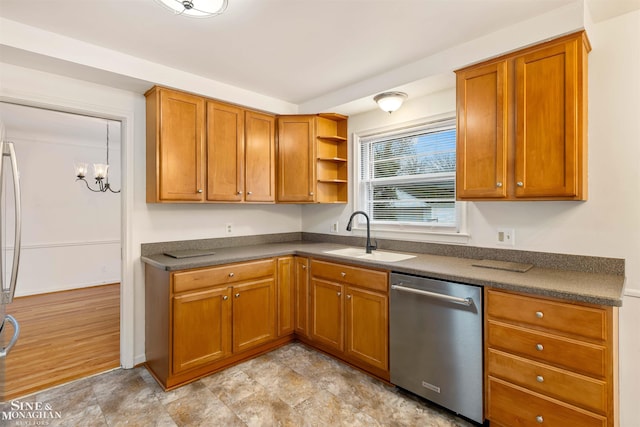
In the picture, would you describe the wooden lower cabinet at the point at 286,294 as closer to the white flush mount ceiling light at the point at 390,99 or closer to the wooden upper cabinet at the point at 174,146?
the wooden upper cabinet at the point at 174,146

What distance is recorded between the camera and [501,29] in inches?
82.5

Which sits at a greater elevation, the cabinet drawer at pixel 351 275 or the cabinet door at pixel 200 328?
the cabinet drawer at pixel 351 275

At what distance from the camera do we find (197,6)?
170cm

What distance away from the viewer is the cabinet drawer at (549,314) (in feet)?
5.04

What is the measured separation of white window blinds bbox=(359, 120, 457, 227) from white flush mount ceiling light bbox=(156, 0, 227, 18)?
193 cm

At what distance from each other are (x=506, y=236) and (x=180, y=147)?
2655 mm

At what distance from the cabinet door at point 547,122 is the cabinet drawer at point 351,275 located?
108cm

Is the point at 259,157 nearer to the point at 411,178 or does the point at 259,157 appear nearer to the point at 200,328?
the point at 411,178

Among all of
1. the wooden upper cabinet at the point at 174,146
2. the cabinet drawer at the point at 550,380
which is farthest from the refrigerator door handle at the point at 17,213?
the cabinet drawer at the point at 550,380

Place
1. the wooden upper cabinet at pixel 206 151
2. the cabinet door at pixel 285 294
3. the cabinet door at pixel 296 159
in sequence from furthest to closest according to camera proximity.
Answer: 1. the cabinet door at pixel 296 159
2. the cabinet door at pixel 285 294
3. the wooden upper cabinet at pixel 206 151

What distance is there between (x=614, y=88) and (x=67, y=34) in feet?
11.3

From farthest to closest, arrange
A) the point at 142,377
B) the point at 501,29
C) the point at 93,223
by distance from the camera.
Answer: the point at 93,223 < the point at 142,377 < the point at 501,29

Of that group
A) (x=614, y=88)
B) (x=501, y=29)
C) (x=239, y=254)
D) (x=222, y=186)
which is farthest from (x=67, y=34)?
(x=614, y=88)

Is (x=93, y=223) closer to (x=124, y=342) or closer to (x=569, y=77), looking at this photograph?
(x=124, y=342)
